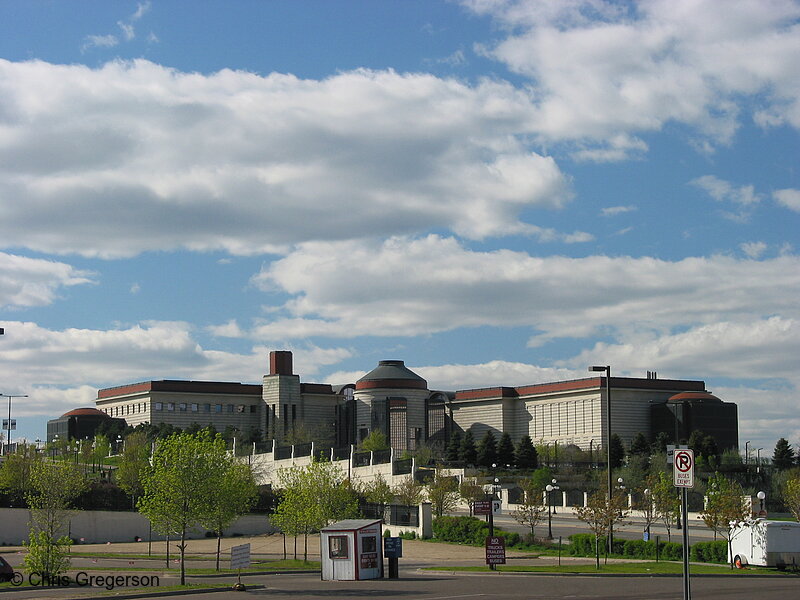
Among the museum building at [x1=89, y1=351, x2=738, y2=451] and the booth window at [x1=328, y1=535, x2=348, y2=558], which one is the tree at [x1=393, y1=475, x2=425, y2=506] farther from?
the museum building at [x1=89, y1=351, x2=738, y2=451]

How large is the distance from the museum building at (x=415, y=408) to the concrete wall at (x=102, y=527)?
239 feet

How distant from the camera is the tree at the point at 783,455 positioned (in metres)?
119

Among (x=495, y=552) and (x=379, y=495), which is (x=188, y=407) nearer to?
(x=379, y=495)

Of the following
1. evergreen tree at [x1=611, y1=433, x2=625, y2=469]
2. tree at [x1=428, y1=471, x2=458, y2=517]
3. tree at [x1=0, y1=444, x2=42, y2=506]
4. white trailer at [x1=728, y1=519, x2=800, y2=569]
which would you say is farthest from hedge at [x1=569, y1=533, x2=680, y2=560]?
evergreen tree at [x1=611, y1=433, x2=625, y2=469]

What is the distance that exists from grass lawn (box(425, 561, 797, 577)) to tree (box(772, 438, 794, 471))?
3088 inches

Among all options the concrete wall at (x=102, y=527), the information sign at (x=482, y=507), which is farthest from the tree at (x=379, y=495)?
the information sign at (x=482, y=507)

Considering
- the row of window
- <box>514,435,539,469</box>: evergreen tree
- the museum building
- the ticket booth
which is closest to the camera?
the ticket booth

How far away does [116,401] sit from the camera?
186 m

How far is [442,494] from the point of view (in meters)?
74.8

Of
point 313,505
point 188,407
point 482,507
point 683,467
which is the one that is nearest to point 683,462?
point 683,467

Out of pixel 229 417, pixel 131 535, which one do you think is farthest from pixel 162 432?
pixel 131 535

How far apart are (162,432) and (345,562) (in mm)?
110894

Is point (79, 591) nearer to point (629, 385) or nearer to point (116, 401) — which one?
point (629, 385)

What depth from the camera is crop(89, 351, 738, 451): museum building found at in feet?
513
